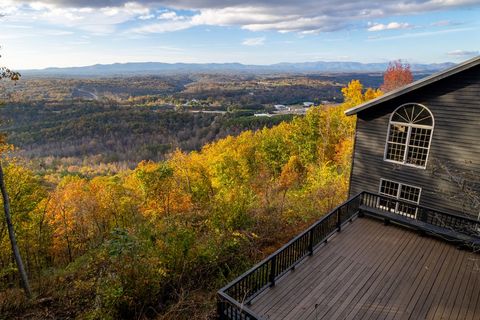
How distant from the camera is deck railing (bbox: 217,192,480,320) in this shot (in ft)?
22.6

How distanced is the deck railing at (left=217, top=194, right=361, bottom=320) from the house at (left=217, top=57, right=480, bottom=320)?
30 millimetres

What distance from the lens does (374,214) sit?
11742mm

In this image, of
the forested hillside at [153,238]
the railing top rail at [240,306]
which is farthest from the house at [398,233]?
the forested hillside at [153,238]

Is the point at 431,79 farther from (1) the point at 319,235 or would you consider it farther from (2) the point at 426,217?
(1) the point at 319,235

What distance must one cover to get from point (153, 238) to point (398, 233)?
9086mm

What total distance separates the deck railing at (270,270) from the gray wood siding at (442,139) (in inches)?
123

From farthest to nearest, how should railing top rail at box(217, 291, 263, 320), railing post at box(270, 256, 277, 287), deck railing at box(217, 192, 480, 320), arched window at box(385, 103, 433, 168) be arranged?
arched window at box(385, 103, 433, 168) → railing post at box(270, 256, 277, 287) → deck railing at box(217, 192, 480, 320) → railing top rail at box(217, 291, 263, 320)

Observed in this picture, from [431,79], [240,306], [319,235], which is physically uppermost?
[431,79]

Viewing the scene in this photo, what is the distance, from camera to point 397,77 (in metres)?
44.9

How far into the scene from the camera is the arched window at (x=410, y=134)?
11.4 m

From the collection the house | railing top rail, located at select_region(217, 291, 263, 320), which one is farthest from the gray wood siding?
railing top rail, located at select_region(217, 291, 263, 320)

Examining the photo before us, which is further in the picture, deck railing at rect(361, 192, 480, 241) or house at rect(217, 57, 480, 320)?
deck railing at rect(361, 192, 480, 241)

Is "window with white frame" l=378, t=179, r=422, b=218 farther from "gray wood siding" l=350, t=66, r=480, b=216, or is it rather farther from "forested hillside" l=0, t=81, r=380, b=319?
"forested hillside" l=0, t=81, r=380, b=319

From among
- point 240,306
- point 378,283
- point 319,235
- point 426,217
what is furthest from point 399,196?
point 240,306
